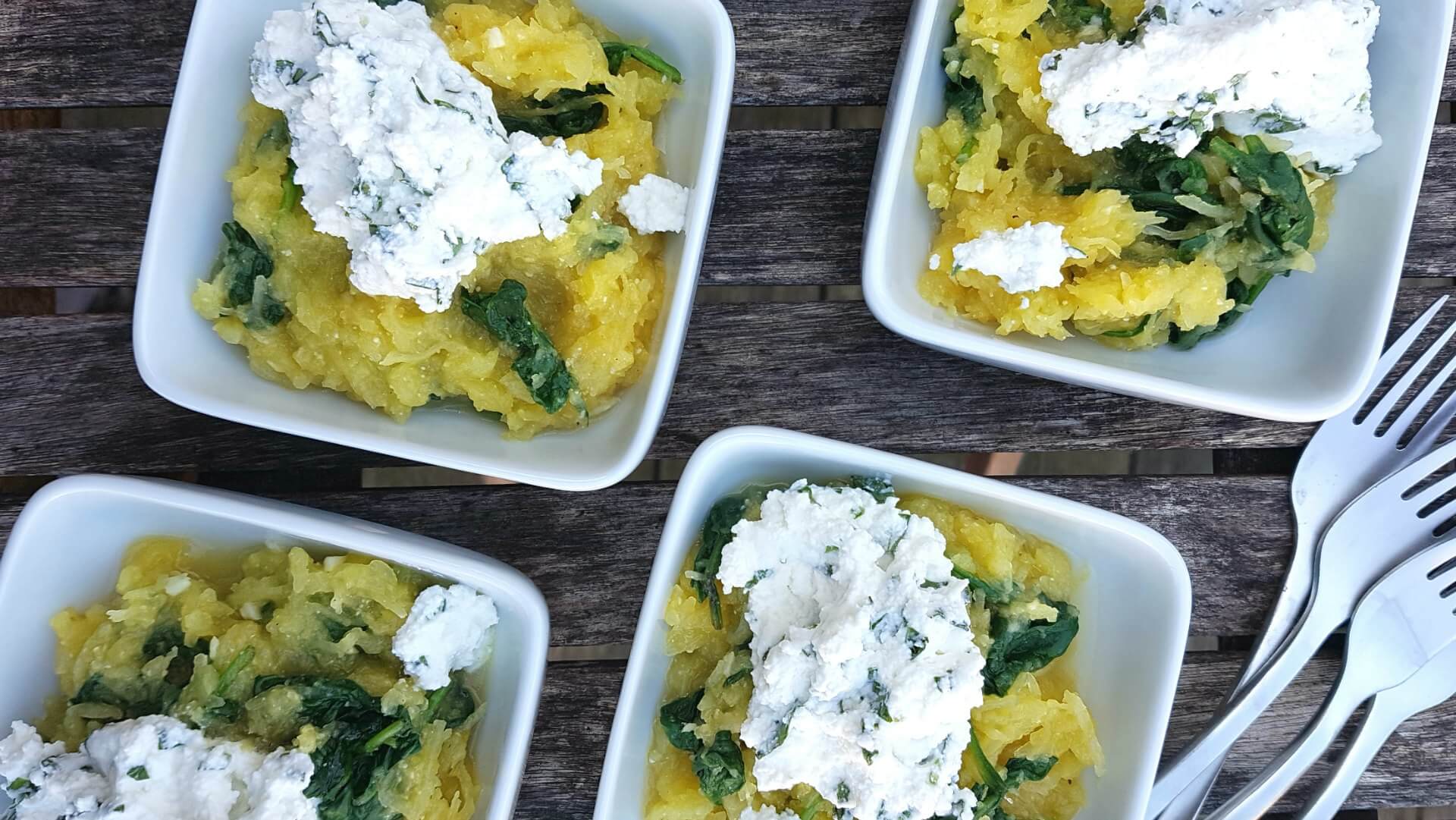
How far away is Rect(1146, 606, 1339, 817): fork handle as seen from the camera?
85.0 inches

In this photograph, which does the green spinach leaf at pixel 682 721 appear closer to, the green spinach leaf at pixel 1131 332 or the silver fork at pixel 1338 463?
the green spinach leaf at pixel 1131 332

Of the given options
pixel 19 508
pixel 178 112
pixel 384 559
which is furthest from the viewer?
pixel 19 508

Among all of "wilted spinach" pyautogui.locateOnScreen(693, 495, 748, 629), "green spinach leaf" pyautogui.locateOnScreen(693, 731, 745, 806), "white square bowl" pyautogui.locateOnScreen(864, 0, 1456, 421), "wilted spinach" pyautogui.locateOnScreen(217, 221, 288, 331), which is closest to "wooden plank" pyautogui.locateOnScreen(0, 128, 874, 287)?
"white square bowl" pyautogui.locateOnScreen(864, 0, 1456, 421)

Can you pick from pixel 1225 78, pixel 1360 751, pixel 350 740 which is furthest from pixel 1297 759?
pixel 350 740

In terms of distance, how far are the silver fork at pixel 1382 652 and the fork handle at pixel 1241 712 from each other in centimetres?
8

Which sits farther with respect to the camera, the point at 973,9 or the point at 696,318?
the point at 696,318

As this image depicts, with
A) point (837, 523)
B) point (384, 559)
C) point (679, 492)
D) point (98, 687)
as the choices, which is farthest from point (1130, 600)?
point (98, 687)

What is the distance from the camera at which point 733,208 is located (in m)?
2.21

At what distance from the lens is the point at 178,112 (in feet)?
5.79

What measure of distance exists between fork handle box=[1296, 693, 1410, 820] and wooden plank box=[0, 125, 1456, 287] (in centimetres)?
93

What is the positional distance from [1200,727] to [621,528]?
4.37ft

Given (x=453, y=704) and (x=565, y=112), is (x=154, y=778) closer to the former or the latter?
(x=453, y=704)

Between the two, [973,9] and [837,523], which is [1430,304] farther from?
[837,523]

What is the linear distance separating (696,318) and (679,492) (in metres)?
0.55
